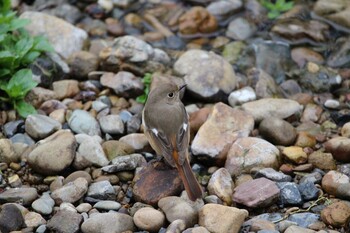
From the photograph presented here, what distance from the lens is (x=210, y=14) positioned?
932 cm

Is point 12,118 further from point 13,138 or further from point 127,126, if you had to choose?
point 127,126

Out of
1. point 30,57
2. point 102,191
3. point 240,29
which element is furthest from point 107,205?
point 240,29

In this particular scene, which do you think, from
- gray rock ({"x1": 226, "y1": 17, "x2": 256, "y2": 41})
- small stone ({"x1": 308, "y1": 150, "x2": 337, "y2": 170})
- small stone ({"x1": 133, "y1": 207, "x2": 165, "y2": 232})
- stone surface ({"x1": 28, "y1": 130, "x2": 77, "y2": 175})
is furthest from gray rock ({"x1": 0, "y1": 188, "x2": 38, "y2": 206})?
gray rock ({"x1": 226, "y1": 17, "x2": 256, "y2": 41})

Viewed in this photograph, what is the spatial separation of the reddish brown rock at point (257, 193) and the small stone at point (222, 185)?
74mm

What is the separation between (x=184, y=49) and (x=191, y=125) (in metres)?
1.89

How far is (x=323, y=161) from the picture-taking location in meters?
6.74

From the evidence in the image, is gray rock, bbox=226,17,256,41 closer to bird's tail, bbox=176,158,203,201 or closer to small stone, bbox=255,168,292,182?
small stone, bbox=255,168,292,182

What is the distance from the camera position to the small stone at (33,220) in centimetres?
589

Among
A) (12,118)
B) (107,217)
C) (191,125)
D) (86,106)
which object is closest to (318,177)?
(191,125)

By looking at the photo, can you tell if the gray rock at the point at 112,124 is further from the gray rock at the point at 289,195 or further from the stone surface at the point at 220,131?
Result: the gray rock at the point at 289,195

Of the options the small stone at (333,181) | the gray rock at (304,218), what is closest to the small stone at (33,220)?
the gray rock at (304,218)

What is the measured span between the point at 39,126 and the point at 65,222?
1.59m

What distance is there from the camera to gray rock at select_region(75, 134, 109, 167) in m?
6.79

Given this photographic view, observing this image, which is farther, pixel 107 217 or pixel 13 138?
pixel 13 138
